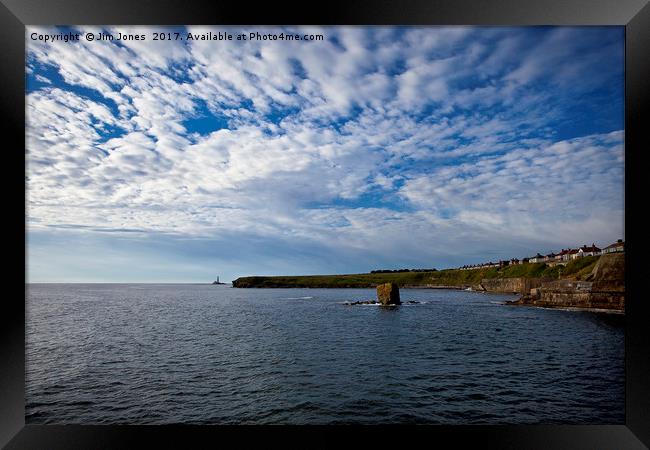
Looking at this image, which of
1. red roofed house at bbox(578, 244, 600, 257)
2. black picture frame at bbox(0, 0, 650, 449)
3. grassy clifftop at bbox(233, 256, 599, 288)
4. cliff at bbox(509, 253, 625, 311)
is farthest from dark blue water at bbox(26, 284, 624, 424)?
grassy clifftop at bbox(233, 256, 599, 288)

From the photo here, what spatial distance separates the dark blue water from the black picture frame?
7.93 ft

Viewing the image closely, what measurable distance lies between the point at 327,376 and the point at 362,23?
13.6m

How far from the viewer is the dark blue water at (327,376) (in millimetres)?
10531

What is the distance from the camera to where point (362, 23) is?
5.97 meters

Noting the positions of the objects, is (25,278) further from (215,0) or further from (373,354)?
(373,354)

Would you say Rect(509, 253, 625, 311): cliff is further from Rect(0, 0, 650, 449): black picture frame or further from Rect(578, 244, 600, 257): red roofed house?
Rect(578, 244, 600, 257): red roofed house

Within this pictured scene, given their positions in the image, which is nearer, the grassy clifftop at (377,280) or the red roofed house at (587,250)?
the red roofed house at (587,250)

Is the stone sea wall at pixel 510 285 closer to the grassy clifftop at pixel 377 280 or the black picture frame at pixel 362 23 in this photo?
the grassy clifftop at pixel 377 280

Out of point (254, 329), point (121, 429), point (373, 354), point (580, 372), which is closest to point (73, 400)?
point (121, 429)

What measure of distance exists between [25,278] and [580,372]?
2174 cm

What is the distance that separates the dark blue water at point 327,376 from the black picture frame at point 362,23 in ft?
7.93

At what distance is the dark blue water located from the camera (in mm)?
10531

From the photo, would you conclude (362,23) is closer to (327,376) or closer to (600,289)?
(327,376)

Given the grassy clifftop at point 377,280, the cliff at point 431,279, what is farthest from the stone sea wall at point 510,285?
the grassy clifftop at point 377,280
